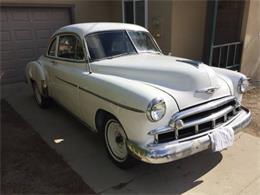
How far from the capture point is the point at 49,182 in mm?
3322

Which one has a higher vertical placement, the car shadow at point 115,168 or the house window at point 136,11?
the house window at point 136,11

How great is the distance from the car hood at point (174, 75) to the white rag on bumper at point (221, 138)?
16.2 inches

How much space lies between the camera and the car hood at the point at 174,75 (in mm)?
3111

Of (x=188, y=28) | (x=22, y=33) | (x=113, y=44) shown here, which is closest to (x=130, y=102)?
(x=113, y=44)

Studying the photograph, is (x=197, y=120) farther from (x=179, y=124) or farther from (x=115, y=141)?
(x=115, y=141)

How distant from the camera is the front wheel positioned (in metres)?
3.37

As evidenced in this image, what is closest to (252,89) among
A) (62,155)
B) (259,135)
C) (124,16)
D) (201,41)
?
(201,41)

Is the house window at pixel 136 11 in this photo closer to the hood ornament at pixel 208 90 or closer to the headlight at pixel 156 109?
the hood ornament at pixel 208 90

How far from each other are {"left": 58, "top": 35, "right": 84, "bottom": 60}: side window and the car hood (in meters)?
0.46

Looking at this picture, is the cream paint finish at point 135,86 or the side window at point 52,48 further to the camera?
the side window at point 52,48

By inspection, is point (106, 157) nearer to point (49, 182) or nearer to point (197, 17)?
point (49, 182)

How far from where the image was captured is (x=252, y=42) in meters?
7.98

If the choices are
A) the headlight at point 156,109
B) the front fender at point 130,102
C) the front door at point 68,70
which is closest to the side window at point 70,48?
the front door at point 68,70

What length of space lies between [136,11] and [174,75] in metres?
5.62
